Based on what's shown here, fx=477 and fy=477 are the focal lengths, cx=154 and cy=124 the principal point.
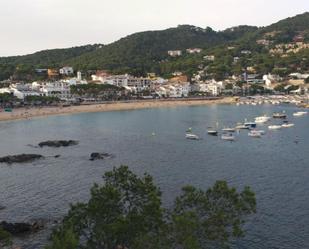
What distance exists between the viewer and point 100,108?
122m

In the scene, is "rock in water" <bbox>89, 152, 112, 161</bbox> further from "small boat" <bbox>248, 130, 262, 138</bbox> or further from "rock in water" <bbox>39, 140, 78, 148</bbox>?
"small boat" <bbox>248, 130, 262, 138</bbox>

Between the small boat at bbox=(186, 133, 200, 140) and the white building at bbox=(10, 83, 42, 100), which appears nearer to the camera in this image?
the small boat at bbox=(186, 133, 200, 140)

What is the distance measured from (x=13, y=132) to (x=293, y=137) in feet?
149

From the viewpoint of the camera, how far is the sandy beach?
106625 millimetres

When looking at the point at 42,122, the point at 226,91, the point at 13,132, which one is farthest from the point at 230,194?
the point at 226,91

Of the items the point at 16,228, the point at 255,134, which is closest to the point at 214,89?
the point at 255,134

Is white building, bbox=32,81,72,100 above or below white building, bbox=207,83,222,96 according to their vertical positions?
above

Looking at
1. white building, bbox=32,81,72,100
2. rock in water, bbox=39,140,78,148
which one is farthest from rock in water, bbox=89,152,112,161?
white building, bbox=32,81,72,100

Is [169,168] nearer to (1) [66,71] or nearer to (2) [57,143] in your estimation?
(2) [57,143]

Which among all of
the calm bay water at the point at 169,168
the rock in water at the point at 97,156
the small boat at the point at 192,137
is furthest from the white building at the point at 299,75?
the rock in water at the point at 97,156

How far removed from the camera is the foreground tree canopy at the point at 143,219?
52.0 feet

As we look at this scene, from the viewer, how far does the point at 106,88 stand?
477 ft

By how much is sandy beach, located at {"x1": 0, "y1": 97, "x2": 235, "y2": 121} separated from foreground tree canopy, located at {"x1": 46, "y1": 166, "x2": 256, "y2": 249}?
285 ft

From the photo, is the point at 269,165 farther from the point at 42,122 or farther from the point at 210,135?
the point at 42,122
